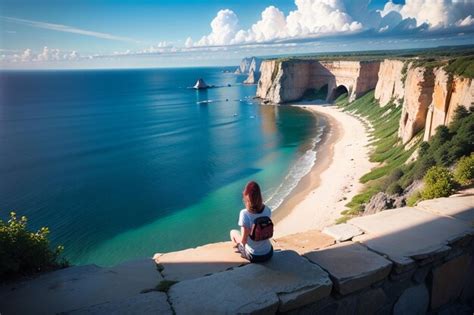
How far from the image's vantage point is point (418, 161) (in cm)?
1995

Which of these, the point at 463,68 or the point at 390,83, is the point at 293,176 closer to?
the point at 463,68

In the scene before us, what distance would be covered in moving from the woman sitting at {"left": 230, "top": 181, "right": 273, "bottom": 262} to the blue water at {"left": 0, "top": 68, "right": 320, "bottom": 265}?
16.3m

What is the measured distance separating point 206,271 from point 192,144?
41.8m

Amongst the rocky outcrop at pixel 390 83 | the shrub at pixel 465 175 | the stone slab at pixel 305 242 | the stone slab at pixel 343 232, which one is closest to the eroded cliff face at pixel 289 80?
the rocky outcrop at pixel 390 83

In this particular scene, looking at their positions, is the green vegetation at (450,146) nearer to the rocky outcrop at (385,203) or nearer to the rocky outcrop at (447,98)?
the rocky outcrop at (447,98)

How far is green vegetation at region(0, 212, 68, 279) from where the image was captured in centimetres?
422

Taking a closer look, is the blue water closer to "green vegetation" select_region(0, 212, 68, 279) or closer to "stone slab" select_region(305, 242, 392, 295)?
"green vegetation" select_region(0, 212, 68, 279)

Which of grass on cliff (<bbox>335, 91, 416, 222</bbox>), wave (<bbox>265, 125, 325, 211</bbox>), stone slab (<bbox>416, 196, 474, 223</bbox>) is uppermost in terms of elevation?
stone slab (<bbox>416, 196, 474, 223</bbox>)

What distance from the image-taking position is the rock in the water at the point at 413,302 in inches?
153

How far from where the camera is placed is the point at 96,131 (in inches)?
2176

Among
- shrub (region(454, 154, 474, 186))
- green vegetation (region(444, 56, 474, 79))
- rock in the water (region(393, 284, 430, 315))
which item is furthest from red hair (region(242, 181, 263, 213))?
green vegetation (region(444, 56, 474, 79))

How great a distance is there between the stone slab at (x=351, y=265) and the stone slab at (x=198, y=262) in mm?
1068

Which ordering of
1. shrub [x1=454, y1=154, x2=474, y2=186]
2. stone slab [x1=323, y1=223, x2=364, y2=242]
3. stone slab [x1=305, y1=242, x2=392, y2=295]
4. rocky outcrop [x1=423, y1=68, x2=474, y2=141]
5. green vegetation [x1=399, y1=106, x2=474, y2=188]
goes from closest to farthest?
stone slab [x1=305, y1=242, x2=392, y2=295] < stone slab [x1=323, y1=223, x2=364, y2=242] < shrub [x1=454, y1=154, x2=474, y2=186] < green vegetation [x1=399, y1=106, x2=474, y2=188] < rocky outcrop [x1=423, y1=68, x2=474, y2=141]

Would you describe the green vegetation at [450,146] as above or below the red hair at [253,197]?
below
